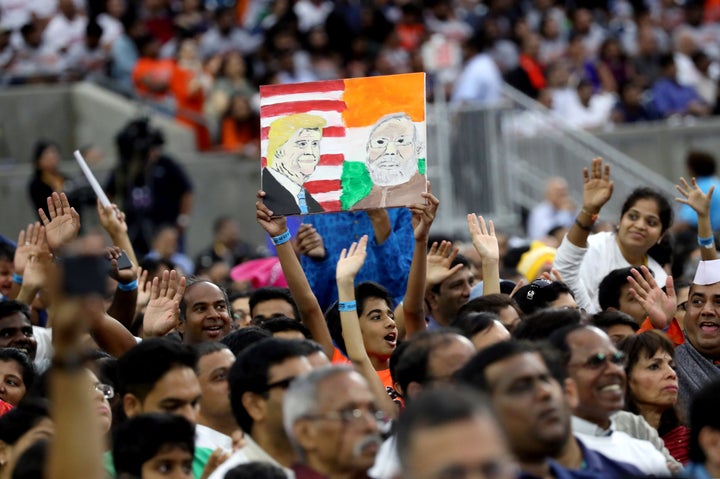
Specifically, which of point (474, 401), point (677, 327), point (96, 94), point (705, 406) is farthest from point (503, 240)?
point (474, 401)

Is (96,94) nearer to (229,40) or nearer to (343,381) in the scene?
(229,40)

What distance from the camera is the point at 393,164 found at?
7934 mm

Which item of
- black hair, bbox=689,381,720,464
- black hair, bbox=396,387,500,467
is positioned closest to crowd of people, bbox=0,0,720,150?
black hair, bbox=689,381,720,464

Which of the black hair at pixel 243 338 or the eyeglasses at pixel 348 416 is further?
the black hair at pixel 243 338

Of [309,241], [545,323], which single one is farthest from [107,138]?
[545,323]

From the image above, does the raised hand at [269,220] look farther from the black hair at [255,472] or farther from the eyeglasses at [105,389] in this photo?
the black hair at [255,472]

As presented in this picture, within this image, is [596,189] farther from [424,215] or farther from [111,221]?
[111,221]

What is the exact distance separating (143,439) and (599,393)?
1.79m

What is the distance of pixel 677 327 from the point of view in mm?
8602

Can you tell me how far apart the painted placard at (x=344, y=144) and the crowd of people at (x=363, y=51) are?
7.89 meters

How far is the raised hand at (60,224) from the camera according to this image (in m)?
8.25

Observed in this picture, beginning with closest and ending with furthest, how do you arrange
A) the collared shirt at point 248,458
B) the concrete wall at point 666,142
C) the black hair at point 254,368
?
the collared shirt at point 248,458 < the black hair at point 254,368 < the concrete wall at point 666,142

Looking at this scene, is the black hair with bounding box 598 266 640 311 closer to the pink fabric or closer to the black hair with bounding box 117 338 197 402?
the pink fabric

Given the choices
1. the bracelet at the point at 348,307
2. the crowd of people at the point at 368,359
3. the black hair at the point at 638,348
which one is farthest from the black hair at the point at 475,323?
the black hair at the point at 638,348
